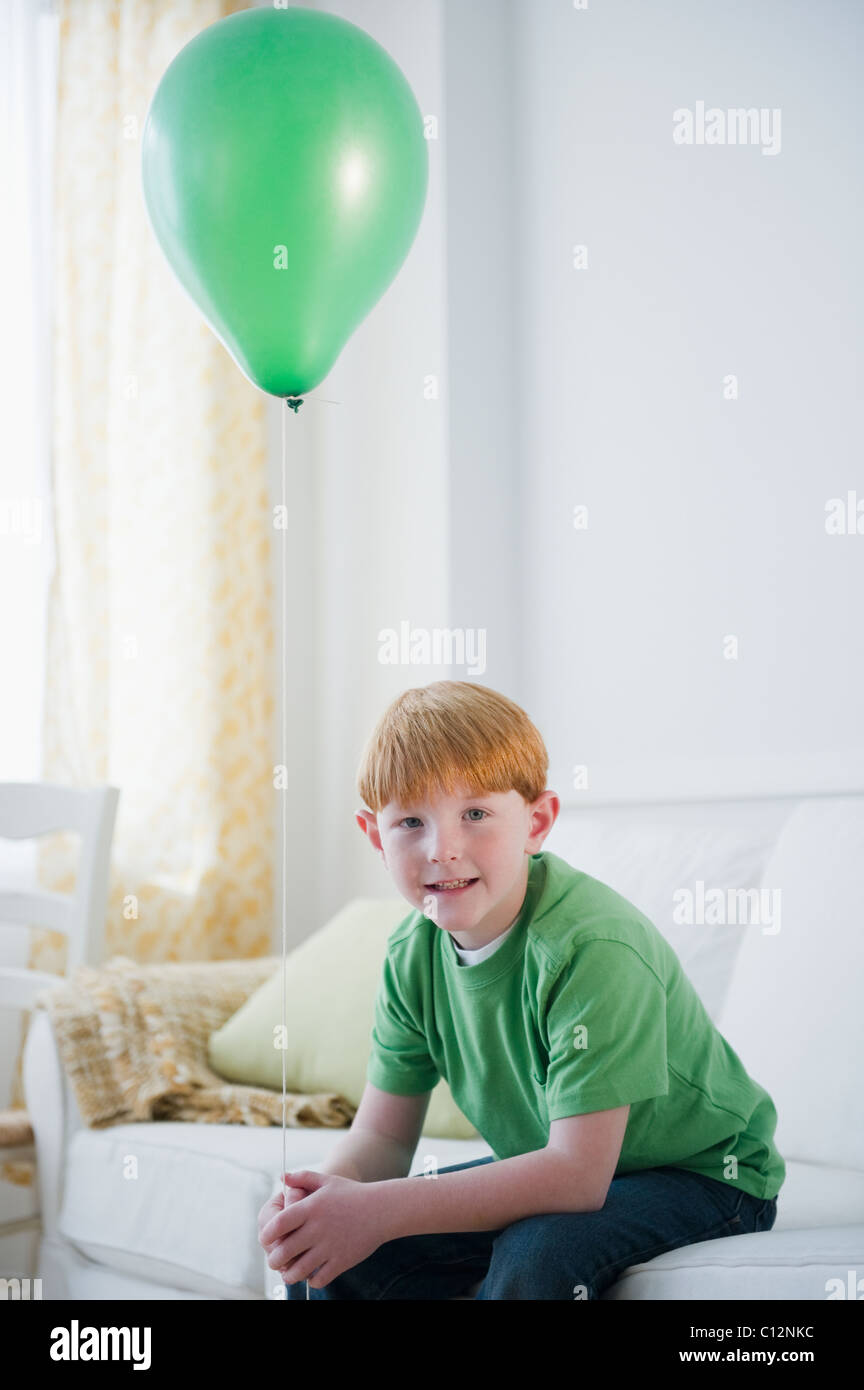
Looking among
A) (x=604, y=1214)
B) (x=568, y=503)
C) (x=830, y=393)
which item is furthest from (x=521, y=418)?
(x=604, y=1214)

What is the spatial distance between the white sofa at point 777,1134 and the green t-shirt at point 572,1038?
0.09 m

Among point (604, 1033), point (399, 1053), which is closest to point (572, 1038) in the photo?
point (604, 1033)

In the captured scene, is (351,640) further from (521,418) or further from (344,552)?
(521,418)

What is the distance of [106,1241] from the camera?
172cm

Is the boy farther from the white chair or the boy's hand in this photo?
the white chair

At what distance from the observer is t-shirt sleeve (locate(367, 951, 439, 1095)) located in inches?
47.4

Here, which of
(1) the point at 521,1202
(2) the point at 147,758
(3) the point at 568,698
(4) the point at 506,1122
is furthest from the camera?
(2) the point at 147,758

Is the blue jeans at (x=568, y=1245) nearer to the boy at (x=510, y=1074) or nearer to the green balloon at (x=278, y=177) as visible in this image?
the boy at (x=510, y=1074)

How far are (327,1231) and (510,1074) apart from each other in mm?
216

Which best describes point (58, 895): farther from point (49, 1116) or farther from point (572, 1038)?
point (572, 1038)

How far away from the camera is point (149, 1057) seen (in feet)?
5.98

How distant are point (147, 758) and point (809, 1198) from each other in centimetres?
174

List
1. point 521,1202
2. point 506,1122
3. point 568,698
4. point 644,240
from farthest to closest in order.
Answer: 1. point 568,698
2. point 644,240
3. point 506,1122
4. point 521,1202

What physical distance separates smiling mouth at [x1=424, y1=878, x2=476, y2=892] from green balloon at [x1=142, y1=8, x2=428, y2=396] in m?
0.57
